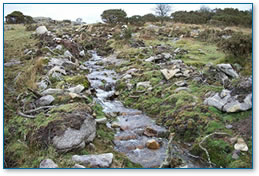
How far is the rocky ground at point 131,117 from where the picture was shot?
14.3 ft

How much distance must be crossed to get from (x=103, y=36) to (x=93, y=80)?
1117 cm

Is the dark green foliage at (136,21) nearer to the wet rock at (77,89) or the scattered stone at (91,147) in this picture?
the wet rock at (77,89)

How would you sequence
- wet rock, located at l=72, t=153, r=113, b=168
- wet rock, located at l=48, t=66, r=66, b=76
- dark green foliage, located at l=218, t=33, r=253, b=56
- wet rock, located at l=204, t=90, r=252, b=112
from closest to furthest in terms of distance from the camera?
wet rock, located at l=72, t=153, r=113, b=168, wet rock, located at l=204, t=90, r=252, b=112, dark green foliage, located at l=218, t=33, r=253, b=56, wet rock, located at l=48, t=66, r=66, b=76

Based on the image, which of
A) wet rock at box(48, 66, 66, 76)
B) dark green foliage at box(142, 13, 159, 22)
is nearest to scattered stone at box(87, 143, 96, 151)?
wet rock at box(48, 66, 66, 76)

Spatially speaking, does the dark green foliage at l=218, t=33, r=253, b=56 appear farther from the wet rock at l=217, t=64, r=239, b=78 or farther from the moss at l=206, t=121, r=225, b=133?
the moss at l=206, t=121, r=225, b=133

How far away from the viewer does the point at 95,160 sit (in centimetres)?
413

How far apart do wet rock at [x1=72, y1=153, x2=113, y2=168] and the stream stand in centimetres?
72

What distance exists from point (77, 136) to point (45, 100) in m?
2.06

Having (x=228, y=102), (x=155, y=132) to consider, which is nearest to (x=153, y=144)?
(x=155, y=132)

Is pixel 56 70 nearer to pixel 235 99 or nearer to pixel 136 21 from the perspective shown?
pixel 235 99

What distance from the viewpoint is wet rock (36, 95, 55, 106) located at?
6021 millimetres

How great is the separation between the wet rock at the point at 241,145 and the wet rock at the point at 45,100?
4622 mm

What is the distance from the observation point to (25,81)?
23.7 feet

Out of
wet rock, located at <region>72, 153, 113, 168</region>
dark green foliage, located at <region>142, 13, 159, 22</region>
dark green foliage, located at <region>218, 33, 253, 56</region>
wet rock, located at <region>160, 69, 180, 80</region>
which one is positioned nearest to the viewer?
wet rock, located at <region>72, 153, 113, 168</region>
